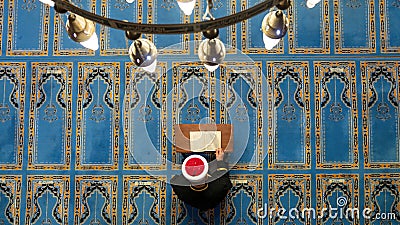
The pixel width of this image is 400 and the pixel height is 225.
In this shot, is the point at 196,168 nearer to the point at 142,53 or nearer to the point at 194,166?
the point at 194,166

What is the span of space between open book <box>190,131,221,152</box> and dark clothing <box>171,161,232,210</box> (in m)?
0.21

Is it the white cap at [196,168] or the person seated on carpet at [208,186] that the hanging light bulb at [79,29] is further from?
the person seated on carpet at [208,186]

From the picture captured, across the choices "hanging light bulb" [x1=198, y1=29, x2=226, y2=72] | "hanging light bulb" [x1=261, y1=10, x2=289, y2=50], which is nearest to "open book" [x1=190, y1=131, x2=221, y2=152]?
"hanging light bulb" [x1=198, y1=29, x2=226, y2=72]

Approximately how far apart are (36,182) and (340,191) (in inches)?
128

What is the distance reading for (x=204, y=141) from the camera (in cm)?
670

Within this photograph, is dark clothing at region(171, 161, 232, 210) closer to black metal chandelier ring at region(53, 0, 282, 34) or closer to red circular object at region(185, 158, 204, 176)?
red circular object at region(185, 158, 204, 176)

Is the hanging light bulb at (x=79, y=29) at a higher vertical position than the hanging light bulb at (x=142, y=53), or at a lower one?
higher

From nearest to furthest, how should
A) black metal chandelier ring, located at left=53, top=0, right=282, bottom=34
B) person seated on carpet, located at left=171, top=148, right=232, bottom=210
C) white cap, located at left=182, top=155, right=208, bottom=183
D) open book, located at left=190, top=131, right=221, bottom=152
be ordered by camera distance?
black metal chandelier ring, located at left=53, top=0, right=282, bottom=34, white cap, located at left=182, top=155, right=208, bottom=183, person seated on carpet, located at left=171, top=148, right=232, bottom=210, open book, located at left=190, top=131, right=221, bottom=152
